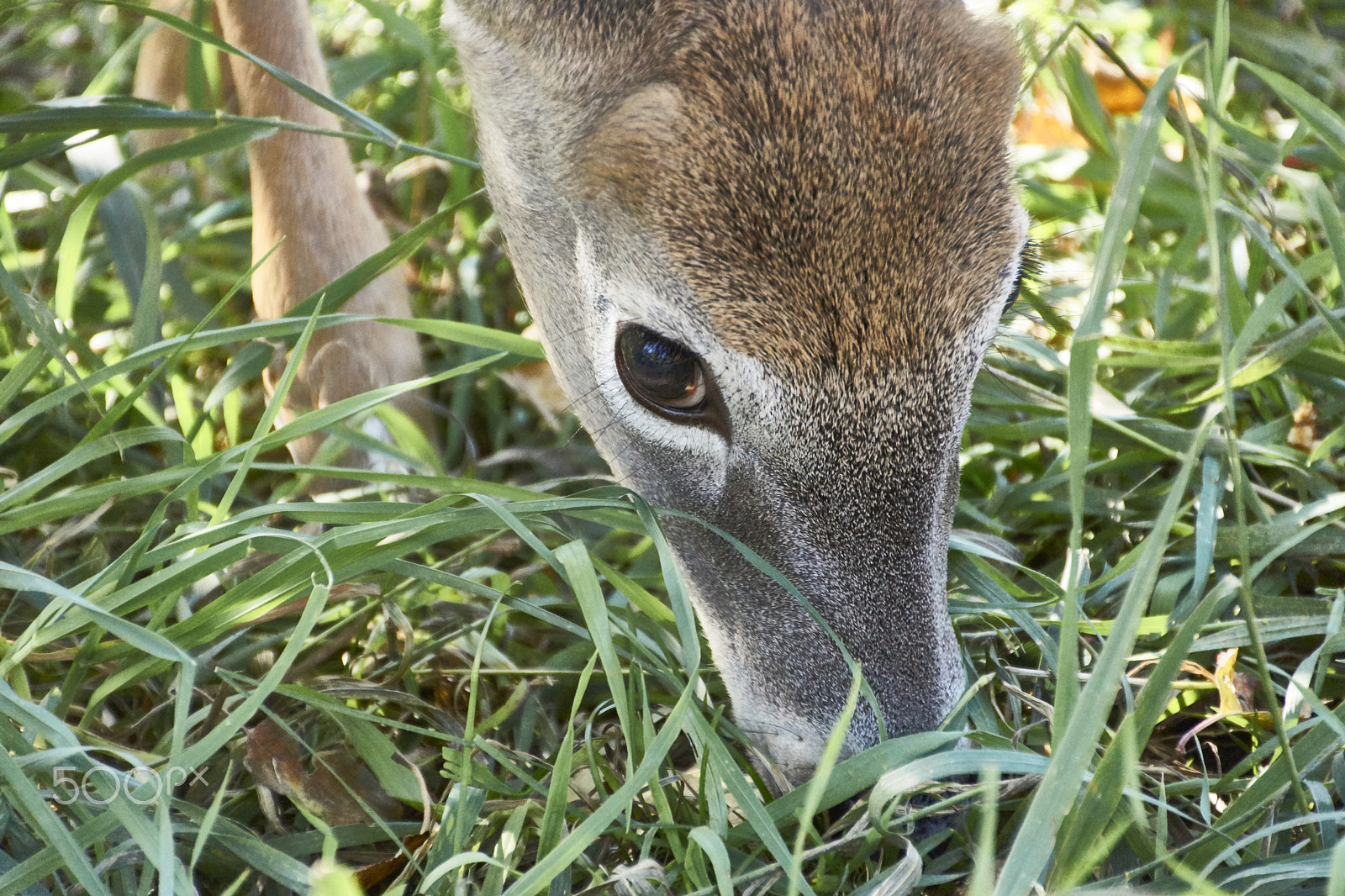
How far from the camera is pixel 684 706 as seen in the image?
4.59 ft

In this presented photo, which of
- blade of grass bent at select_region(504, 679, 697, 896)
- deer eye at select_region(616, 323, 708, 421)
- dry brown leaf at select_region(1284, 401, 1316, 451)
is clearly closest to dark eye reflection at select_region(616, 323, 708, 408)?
deer eye at select_region(616, 323, 708, 421)

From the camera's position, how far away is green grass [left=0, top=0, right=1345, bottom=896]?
1356 millimetres

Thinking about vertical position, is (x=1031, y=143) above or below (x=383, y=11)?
below

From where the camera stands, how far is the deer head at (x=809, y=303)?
5.13ft

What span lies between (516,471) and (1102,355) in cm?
147

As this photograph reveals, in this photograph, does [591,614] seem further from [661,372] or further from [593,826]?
[661,372]

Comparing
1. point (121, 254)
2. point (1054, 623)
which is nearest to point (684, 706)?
point (1054, 623)

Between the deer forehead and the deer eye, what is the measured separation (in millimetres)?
126

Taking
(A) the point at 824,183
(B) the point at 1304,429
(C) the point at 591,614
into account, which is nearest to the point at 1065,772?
(C) the point at 591,614

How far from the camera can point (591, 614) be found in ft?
4.93

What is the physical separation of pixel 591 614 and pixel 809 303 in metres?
0.52

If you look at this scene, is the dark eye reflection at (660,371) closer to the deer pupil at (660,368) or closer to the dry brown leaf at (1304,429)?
the deer pupil at (660,368)

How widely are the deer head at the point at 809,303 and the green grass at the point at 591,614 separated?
0.14 metres

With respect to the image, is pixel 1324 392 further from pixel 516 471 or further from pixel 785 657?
pixel 516 471
